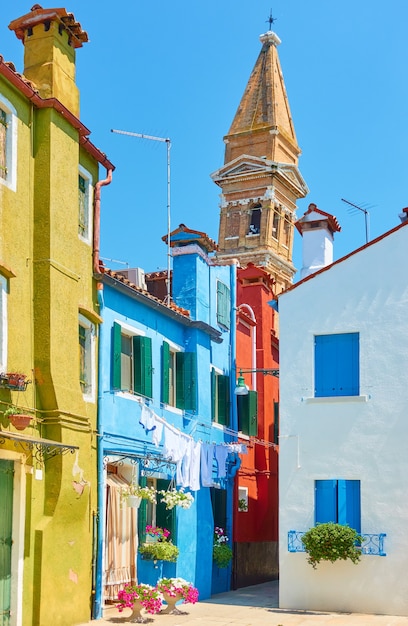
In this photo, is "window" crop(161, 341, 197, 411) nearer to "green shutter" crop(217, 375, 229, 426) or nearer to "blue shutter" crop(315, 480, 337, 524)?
"green shutter" crop(217, 375, 229, 426)

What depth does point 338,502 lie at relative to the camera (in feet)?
62.4

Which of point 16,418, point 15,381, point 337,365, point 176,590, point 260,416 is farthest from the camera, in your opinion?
point 260,416

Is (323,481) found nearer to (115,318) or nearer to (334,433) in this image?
(334,433)

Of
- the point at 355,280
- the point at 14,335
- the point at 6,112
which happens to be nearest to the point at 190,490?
the point at 355,280

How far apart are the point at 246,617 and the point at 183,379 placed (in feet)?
18.2

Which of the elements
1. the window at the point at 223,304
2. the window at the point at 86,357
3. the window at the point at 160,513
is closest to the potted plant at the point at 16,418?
the window at the point at 86,357

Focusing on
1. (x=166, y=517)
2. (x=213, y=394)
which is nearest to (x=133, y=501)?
(x=166, y=517)

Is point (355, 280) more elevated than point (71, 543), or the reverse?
point (355, 280)

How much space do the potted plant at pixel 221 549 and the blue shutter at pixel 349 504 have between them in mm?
4269

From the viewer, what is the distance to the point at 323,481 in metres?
19.3

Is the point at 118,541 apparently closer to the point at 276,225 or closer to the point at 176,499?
the point at 176,499

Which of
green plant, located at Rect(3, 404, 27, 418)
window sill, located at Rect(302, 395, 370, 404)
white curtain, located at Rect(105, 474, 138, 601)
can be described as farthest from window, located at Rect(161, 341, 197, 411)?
green plant, located at Rect(3, 404, 27, 418)

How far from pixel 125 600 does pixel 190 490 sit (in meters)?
4.53

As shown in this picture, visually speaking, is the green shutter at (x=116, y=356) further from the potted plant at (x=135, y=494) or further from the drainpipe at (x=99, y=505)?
the potted plant at (x=135, y=494)
